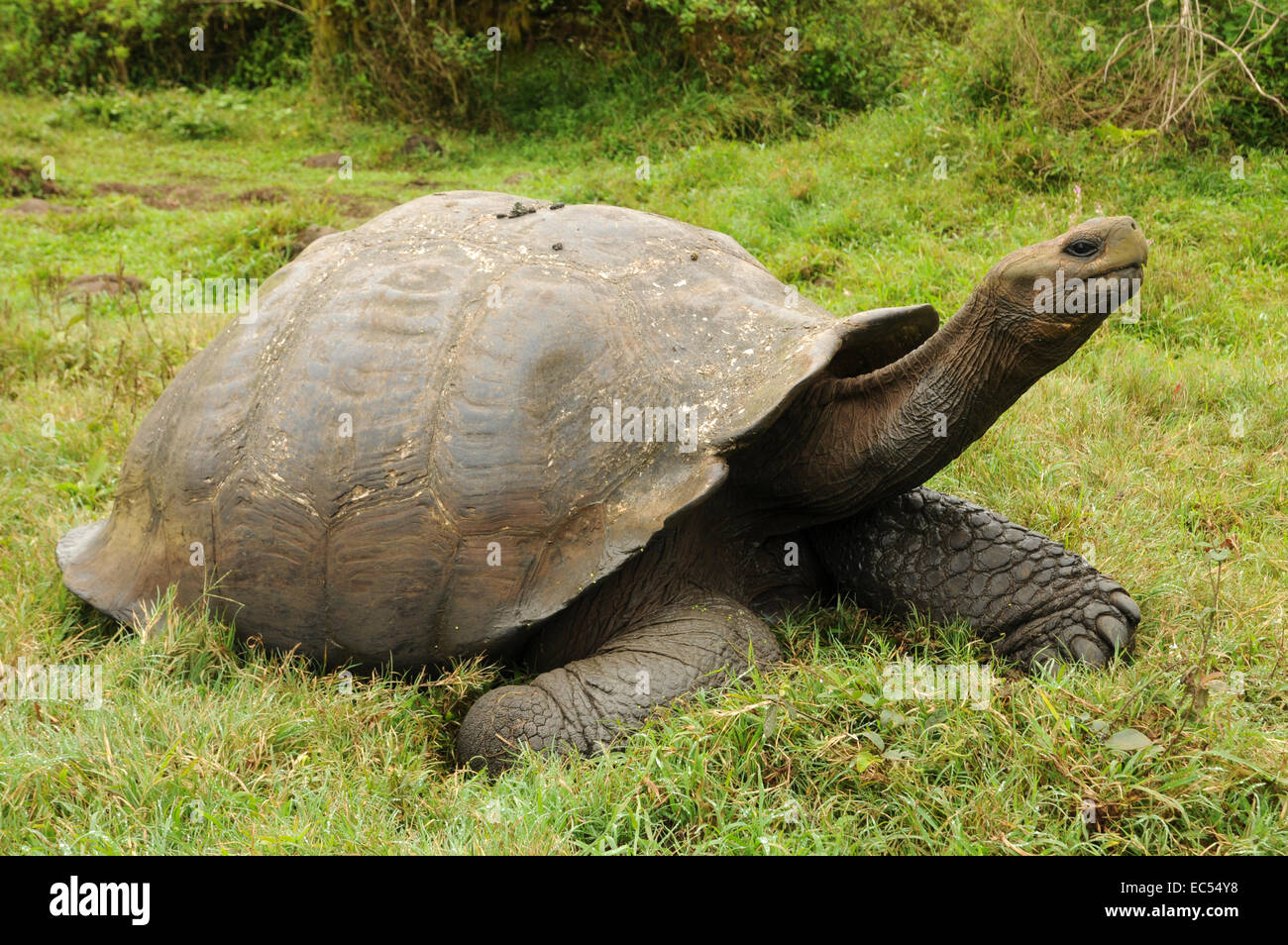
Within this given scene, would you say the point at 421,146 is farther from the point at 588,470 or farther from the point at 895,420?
the point at 895,420

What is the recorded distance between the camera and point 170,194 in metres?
11.1

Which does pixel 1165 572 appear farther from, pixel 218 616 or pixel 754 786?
pixel 218 616

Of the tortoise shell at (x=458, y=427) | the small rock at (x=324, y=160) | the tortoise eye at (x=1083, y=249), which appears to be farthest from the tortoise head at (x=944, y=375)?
the small rock at (x=324, y=160)

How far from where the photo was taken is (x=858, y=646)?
341cm

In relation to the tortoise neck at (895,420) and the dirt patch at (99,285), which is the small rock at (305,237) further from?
the tortoise neck at (895,420)

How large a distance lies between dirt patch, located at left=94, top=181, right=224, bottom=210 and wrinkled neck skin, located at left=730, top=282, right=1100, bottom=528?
8.87 m

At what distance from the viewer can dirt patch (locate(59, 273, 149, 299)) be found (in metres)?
7.70

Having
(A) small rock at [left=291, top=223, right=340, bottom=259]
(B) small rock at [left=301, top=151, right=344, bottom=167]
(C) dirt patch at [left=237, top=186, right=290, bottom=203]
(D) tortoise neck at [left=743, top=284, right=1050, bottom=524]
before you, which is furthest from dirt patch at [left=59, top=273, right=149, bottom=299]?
(D) tortoise neck at [left=743, top=284, right=1050, bottom=524]

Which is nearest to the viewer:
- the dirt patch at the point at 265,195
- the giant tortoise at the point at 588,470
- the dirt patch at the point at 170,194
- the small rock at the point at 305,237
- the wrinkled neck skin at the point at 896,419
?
the wrinkled neck skin at the point at 896,419

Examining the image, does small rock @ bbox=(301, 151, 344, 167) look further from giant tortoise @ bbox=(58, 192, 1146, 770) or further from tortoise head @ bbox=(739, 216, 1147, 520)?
tortoise head @ bbox=(739, 216, 1147, 520)

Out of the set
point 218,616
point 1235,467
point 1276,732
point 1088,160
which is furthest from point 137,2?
point 1276,732

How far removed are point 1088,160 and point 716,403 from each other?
5.16 metres

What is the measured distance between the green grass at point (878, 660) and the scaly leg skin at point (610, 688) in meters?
0.09

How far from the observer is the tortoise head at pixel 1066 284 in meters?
2.73
